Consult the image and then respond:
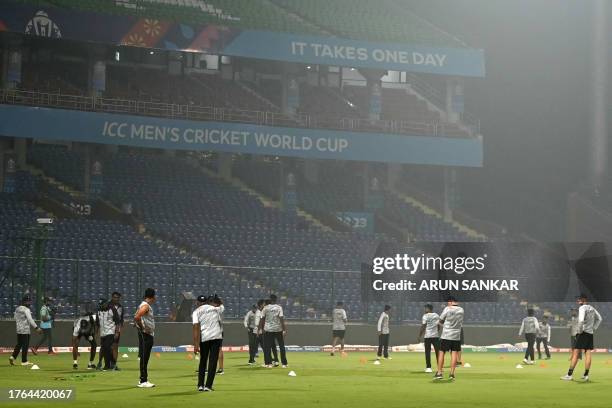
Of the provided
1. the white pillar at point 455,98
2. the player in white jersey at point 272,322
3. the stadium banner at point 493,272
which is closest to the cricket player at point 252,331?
the player in white jersey at point 272,322

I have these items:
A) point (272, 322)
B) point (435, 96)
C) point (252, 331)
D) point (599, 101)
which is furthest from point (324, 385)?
point (435, 96)

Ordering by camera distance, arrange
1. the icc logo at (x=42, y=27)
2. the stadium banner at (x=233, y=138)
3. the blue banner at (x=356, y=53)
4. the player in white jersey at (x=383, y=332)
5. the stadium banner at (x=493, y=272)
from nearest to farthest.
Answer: the player in white jersey at (x=383, y=332)
the stadium banner at (x=493, y=272)
the stadium banner at (x=233, y=138)
the icc logo at (x=42, y=27)
the blue banner at (x=356, y=53)

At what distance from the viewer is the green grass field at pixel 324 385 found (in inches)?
834

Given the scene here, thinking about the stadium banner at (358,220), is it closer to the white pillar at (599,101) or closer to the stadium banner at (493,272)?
the stadium banner at (493,272)

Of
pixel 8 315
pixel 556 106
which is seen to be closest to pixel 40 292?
pixel 8 315

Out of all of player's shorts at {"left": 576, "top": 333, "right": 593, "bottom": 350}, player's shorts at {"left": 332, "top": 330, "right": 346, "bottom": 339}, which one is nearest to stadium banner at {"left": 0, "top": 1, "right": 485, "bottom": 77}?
player's shorts at {"left": 332, "top": 330, "right": 346, "bottom": 339}

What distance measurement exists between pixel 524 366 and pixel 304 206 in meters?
28.5

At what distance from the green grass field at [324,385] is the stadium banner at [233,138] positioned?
20.9m

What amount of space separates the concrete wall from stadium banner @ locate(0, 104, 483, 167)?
13.5m

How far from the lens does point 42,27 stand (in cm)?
5641

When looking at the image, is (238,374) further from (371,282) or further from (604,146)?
(604,146)

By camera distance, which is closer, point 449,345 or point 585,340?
point 449,345

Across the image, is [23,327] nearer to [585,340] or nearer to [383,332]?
[383,332]

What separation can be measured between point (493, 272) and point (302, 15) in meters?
19.5
